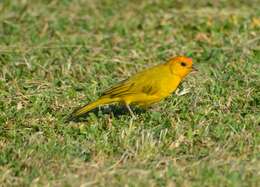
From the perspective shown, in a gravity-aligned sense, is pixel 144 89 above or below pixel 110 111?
above

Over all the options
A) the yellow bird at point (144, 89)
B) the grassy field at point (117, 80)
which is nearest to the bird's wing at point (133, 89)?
the yellow bird at point (144, 89)

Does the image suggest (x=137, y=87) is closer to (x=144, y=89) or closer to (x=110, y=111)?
(x=144, y=89)

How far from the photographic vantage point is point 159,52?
30.4ft

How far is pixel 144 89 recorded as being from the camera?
720cm

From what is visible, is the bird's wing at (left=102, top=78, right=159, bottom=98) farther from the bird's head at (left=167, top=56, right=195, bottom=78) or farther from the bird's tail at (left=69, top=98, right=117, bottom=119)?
the bird's head at (left=167, top=56, right=195, bottom=78)

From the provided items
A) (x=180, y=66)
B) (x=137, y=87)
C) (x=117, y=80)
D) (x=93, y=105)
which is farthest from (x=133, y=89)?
(x=117, y=80)

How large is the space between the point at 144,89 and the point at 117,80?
3.98ft

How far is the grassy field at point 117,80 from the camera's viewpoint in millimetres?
5734

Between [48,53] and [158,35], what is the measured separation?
153cm

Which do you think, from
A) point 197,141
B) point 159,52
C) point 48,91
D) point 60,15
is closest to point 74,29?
point 60,15

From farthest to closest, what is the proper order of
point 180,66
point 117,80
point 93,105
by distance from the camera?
point 117,80, point 180,66, point 93,105

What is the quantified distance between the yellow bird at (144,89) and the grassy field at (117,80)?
0.12m

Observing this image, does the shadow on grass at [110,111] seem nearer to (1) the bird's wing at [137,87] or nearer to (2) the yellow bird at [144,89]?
(2) the yellow bird at [144,89]

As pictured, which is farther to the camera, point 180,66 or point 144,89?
point 180,66
